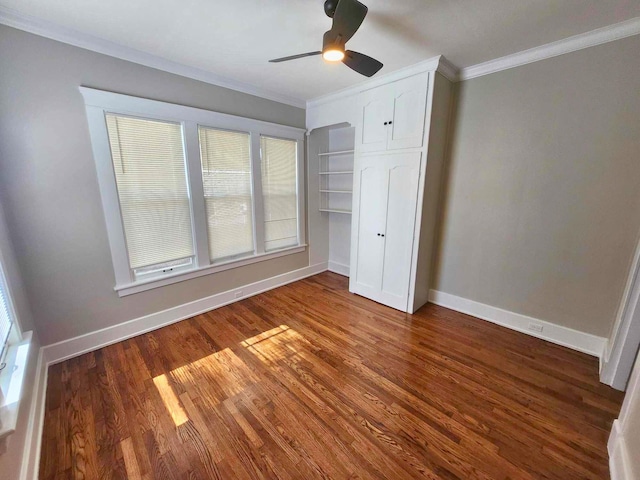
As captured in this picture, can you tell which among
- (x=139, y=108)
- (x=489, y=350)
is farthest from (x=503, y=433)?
(x=139, y=108)

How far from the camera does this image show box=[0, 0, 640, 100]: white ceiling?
1.69m

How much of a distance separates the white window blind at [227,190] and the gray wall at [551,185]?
243 cm

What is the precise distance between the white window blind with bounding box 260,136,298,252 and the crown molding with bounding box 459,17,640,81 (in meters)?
2.22

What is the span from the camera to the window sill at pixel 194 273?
8.11 feet

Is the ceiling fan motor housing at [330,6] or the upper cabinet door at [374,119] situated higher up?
the ceiling fan motor housing at [330,6]

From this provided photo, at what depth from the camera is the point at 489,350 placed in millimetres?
2342

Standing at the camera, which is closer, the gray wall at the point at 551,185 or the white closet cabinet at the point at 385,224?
the gray wall at the point at 551,185

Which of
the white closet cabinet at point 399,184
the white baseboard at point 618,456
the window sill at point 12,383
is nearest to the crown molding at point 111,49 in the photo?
the white closet cabinet at point 399,184

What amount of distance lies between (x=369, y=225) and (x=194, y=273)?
2144 millimetres

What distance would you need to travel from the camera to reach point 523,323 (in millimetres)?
2615

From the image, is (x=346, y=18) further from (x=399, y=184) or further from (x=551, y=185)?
(x=551, y=185)

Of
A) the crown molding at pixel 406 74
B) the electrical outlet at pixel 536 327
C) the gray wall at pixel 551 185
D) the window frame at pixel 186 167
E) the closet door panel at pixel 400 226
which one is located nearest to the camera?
the gray wall at pixel 551 185

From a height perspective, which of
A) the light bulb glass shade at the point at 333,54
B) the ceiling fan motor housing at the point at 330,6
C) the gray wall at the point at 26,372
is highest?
the ceiling fan motor housing at the point at 330,6

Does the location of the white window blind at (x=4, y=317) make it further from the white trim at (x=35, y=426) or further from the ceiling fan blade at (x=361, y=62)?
the ceiling fan blade at (x=361, y=62)
